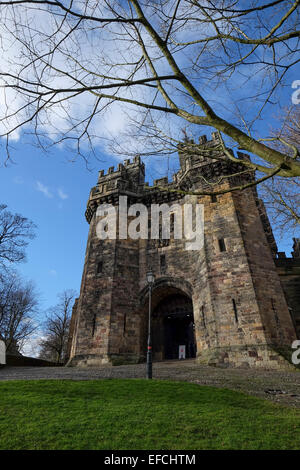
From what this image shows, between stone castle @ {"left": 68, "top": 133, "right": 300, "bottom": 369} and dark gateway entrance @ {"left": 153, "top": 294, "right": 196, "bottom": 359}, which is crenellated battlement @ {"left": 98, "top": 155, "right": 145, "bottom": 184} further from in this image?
dark gateway entrance @ {"left": 153, "top": 294, "right": 196, "bottom": 359}

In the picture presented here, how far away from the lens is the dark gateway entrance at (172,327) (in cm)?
1680

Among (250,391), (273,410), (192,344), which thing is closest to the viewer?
(273,410)

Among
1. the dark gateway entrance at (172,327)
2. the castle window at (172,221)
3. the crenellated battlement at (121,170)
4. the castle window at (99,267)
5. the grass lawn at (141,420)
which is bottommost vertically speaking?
the grass lawn at (141,420)

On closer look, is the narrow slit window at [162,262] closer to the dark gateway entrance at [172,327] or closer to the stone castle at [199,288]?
the stone castle at [199,288]

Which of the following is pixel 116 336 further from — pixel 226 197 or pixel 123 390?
pixel 226 197

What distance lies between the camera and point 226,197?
1570 centimetres

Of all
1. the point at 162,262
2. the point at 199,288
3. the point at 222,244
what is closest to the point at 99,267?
the point at 162,262

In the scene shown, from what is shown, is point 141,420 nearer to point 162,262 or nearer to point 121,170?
point 162,262

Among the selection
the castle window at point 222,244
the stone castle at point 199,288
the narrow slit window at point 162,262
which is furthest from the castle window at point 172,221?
the castle window at point 222,244

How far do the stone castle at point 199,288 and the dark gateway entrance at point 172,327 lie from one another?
0.20 feet

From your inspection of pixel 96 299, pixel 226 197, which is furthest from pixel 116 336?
pixel 226 197

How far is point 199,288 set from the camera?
47.9ft

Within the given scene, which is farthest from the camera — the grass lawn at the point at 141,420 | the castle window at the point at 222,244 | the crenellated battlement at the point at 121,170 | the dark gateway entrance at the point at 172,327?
the crenellated battlement at the point at 121,170

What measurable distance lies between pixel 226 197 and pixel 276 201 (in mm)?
6333
